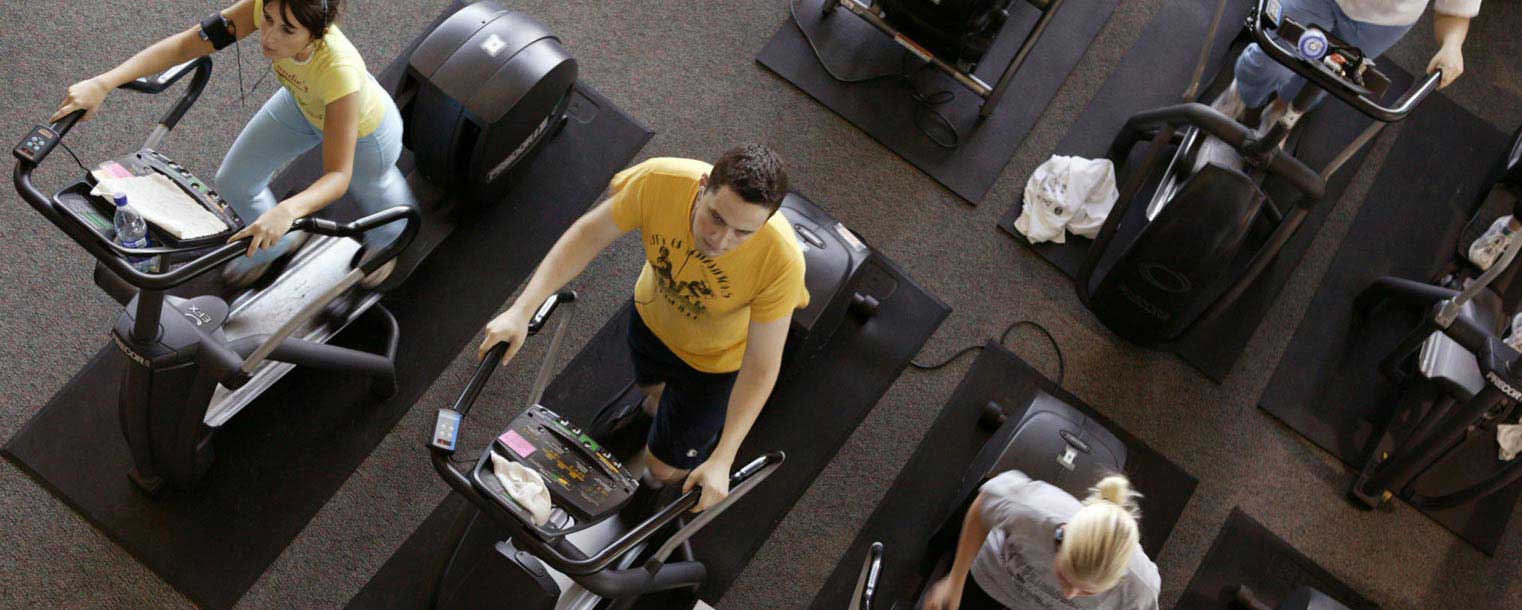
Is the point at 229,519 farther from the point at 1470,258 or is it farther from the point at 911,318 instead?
the point at 1470,258

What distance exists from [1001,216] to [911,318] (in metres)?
0.51

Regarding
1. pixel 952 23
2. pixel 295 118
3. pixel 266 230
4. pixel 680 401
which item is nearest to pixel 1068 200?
pixel 952 23

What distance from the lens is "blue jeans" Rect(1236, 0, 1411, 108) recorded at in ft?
11.7

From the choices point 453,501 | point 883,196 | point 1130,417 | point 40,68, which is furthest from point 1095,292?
point 40,68

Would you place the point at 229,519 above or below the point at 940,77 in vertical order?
below

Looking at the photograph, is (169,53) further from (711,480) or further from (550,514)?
(711,480)

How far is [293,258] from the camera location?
10.5 ft

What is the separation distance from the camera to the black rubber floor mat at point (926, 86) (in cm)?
397

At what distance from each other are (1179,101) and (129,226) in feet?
10.8

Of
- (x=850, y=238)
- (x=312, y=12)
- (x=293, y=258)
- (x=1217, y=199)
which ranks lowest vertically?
(x=293, y=258)

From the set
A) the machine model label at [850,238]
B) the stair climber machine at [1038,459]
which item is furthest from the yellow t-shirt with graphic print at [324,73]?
the stair climber machine at [1038,459]

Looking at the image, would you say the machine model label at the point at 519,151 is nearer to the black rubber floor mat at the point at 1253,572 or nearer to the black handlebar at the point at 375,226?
the black handlebar at the point at 375,226

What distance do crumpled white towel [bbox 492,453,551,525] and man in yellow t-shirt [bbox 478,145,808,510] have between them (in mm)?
226

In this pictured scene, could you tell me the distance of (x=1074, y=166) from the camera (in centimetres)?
388
